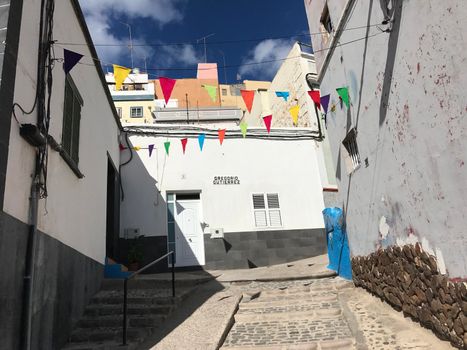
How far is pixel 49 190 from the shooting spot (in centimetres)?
471

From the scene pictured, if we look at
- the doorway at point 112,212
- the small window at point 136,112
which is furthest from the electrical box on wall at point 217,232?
the small window at point 136,112

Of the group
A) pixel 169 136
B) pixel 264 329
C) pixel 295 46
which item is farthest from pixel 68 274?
pixel 295 46

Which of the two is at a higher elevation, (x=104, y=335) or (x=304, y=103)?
(x=304, y=103)

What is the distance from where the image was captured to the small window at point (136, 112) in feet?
93.8

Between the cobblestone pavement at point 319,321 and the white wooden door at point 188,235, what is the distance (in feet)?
10.1

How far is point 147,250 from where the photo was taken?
33.6 ft

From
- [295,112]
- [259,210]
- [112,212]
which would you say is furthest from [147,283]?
[295,112]

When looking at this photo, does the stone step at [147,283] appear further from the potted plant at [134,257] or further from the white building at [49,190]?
the potted plant at [134,257]

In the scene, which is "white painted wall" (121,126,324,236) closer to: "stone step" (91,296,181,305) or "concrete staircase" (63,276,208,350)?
"concrete staircase" (63,276,208,350)

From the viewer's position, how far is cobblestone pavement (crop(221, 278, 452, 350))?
474cm

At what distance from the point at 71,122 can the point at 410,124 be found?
4.79 meters

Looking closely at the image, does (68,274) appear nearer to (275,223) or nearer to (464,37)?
(464,37)

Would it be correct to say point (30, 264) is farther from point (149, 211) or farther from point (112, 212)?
point (149, 211)

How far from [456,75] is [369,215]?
3.15m
